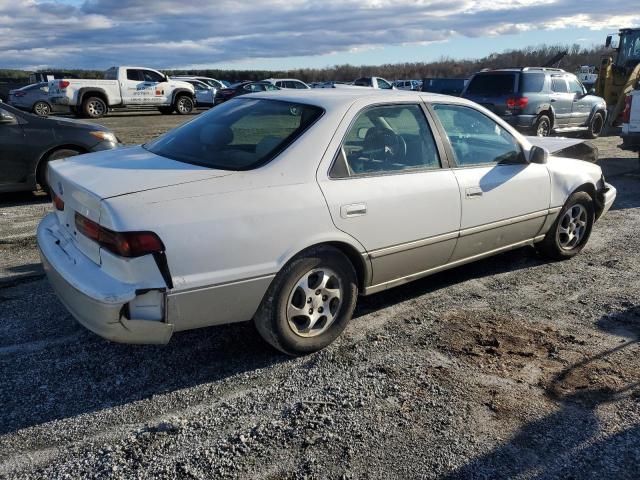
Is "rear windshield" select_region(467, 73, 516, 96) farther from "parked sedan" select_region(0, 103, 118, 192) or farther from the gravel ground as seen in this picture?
the gravel ground

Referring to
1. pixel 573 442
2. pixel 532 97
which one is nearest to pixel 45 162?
pixel 573 442

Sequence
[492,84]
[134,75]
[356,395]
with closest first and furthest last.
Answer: [356,395] < [492,84] < [134,75]

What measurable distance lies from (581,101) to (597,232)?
9.43 metres

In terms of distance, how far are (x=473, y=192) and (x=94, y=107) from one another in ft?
71.9

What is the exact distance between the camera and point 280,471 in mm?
2596

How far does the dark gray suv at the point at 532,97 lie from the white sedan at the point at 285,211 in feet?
27.8

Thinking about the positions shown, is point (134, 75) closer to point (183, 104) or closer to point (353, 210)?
point (183, 104)

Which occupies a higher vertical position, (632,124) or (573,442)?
(632,124)

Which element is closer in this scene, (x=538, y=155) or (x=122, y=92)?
(x=538, y=155)

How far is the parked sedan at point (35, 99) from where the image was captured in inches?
868

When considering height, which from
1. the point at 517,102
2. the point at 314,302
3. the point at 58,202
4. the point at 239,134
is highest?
the point at 239,134

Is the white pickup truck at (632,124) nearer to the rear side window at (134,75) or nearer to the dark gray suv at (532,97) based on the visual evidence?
the dark gray suv at (532,97)

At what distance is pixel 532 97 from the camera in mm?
12844

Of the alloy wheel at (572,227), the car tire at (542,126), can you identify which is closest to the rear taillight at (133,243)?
the alloy wheel at (572,227)
